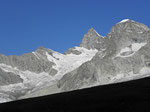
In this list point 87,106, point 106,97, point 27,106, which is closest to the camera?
point 87,106

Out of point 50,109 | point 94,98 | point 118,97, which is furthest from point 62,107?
point 118,97

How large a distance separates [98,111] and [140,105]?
170cm

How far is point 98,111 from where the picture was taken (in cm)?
1270

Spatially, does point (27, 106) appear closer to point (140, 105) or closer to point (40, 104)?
point (40, 104)

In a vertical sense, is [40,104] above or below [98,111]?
above

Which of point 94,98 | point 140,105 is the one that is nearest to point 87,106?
point 94,98

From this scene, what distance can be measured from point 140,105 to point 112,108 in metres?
1.15

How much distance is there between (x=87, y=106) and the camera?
13938mm

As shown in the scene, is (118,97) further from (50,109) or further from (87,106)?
(50,109)

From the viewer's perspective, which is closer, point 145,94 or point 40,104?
point 145,94

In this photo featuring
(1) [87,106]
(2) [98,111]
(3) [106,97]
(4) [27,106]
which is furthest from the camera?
(4) [27,106]

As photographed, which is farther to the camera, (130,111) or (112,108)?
(112,108)

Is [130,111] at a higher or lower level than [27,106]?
lower

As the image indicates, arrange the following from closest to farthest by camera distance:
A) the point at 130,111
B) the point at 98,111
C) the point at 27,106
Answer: the point at 130,111 < the point at 98,111 < the point at 27,106
